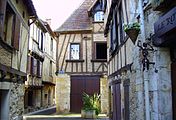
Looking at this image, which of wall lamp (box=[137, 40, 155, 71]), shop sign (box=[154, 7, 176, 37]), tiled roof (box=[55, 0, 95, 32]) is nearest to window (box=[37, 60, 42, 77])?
tiled roof (box=[55, 0, 95, 32])

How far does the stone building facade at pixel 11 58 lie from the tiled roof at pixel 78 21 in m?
8.13

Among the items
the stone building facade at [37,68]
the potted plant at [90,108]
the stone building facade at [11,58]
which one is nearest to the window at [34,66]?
the stone building facade at [37,68]

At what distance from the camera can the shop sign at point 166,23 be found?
350 cm

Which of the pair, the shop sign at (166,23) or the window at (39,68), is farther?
the window at (39,68)

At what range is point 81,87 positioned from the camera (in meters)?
17.2

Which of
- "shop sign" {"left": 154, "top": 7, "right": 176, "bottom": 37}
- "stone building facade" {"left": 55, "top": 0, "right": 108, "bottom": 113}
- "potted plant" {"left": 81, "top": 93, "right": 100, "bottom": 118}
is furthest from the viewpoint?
"stone building facade" {"left": 55, "top": 0, "right": 108, "bottom": 113}

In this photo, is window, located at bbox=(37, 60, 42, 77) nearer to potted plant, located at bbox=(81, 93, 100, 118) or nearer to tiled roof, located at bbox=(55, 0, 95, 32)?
tiled roof, located at bbox=(55, 0, 95, 32)

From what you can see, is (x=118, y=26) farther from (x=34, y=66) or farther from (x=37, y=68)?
(x=37, y=68)

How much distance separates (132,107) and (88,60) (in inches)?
442

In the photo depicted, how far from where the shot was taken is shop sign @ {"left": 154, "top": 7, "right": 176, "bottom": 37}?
3501 mm

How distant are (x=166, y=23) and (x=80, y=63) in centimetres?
1352

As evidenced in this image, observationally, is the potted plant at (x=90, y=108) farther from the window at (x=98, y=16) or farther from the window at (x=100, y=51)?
the window at (x=98, y=16)

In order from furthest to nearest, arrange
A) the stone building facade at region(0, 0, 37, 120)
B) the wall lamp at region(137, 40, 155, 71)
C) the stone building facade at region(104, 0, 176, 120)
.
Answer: the stone building facade at region(0, 0, 37, 120) → the wall lamp at region(137, 40, 155, 71) → the stone building facade at region(104, 0, 176, 120)

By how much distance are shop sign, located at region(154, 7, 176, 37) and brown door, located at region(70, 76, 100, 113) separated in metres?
13.2
